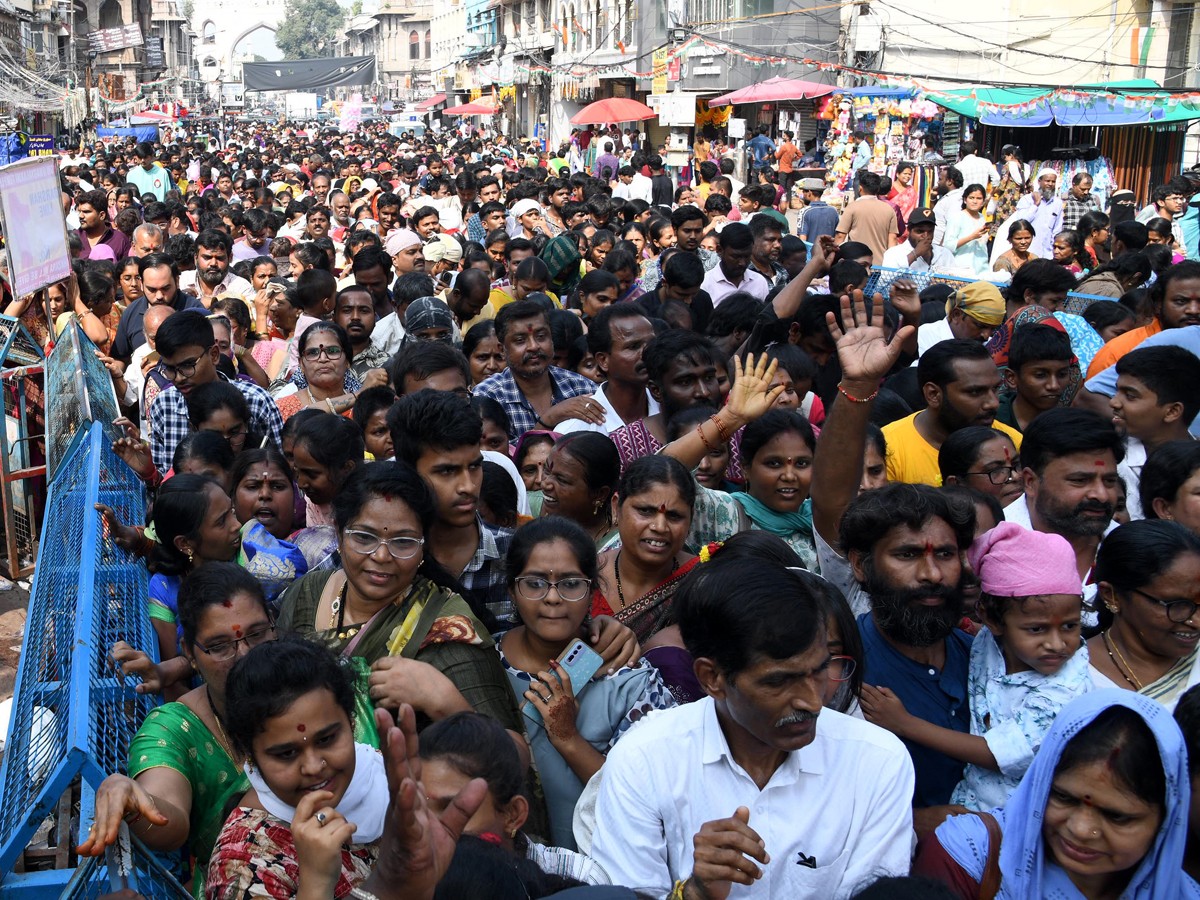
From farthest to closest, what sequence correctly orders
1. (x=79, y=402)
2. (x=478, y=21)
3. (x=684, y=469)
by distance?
(x=478, y=21), (x=79, y=402), (x=684, y=469)

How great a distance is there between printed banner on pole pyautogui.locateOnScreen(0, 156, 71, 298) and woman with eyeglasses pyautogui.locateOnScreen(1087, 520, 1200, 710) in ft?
17.6

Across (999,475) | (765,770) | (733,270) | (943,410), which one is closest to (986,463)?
(999,475)

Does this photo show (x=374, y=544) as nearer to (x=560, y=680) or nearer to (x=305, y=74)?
(x=560, y=680)

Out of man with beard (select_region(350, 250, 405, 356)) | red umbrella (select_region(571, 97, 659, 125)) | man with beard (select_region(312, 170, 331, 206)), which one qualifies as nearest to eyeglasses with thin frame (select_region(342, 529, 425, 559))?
man with beard (select_region(350, 250, 405, 356))

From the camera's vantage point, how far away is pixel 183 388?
17.6 feet

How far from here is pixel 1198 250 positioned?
36.0 ft

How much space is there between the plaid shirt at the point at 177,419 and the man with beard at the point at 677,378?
5.00 feet

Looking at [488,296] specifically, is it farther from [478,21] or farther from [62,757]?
[478,21]

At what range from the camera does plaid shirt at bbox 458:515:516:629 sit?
3629 millimetres

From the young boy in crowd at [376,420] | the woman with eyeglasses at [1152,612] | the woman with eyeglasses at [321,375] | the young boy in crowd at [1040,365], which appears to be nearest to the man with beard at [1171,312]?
the young boy in crowd at [1040,365]

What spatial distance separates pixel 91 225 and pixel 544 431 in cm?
759

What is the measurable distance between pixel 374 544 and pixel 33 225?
14.3 feet

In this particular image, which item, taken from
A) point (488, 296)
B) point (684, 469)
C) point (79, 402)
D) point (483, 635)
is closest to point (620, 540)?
point (684, 469)

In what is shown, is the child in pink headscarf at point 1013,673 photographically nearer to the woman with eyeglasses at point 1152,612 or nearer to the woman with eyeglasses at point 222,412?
the woman with eyeglasses at point 1152,612
